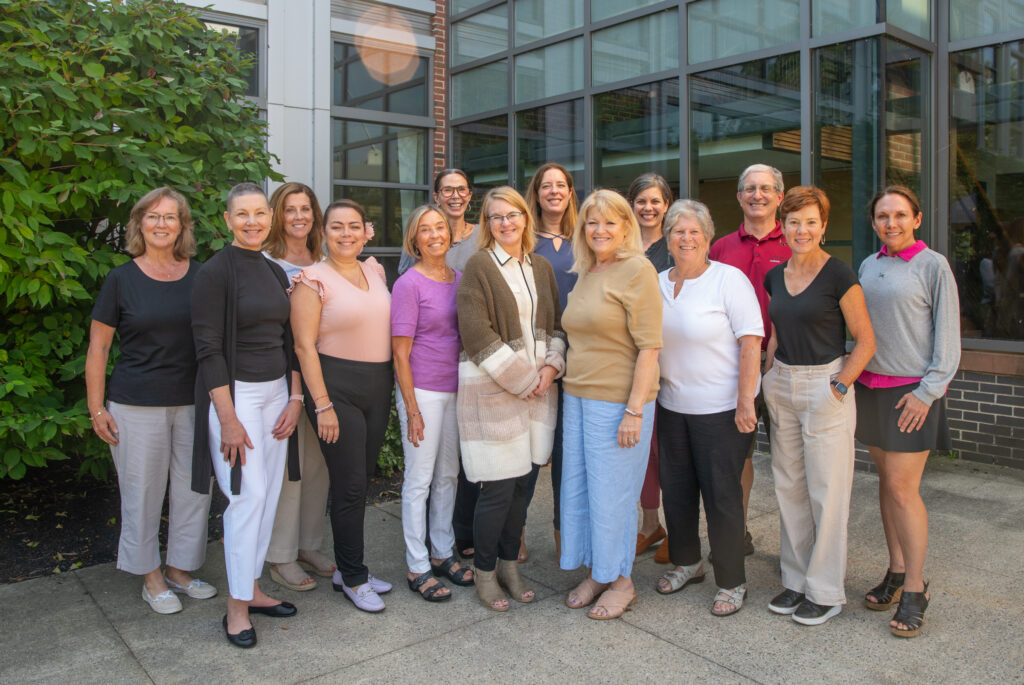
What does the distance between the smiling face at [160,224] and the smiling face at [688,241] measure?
86.4 inches

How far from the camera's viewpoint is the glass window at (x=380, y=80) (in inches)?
364

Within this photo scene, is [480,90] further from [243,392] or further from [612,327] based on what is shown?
[243,392]

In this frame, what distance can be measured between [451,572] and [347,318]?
1351mm

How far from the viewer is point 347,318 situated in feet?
11.8

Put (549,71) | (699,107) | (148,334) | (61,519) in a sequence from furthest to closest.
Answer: (549,71)
(699,107)
(61,519)
(148,334)

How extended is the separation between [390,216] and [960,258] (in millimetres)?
5915

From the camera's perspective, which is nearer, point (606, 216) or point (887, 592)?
point (606, 216)

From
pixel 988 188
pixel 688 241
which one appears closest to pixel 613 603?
pixel 688 241

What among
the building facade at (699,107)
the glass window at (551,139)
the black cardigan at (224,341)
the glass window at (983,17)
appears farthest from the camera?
the glass window at (551,139)

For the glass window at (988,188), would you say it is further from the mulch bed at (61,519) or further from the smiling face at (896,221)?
the mulch bed at (61,519)

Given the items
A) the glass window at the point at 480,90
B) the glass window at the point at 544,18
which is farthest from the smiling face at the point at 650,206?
the glass window at the point at 480,90

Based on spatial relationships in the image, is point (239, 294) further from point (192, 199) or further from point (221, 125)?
point (221, 125)

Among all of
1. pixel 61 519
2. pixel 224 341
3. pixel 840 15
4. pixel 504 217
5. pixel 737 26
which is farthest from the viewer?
pixel 737 26

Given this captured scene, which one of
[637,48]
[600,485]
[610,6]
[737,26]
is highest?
[610,6]
